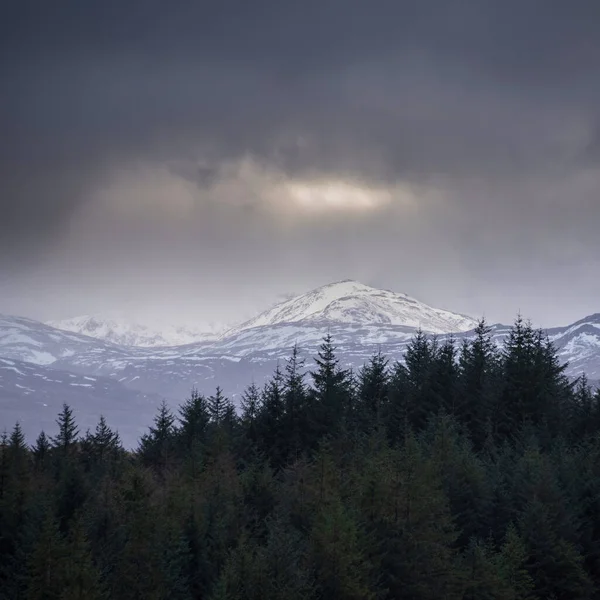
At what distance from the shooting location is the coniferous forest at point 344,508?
4997cm

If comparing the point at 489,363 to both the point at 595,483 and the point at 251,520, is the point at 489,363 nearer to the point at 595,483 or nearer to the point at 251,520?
the point at 595,483

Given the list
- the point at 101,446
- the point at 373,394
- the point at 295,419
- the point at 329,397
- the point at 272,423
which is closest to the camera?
the point at 295,419

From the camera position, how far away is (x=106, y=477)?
273 feet

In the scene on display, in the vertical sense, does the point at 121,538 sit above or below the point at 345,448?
below

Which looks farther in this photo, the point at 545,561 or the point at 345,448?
the point at 345,448

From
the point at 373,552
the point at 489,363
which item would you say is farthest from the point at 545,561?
the point at 489,363

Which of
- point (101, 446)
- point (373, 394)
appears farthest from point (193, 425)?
point (373, 394)

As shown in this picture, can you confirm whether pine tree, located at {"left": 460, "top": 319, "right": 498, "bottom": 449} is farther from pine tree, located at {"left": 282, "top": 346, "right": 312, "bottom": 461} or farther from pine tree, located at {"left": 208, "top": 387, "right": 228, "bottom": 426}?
pine tree, located at {"left": 208, "top": 387, "right": 228, "bottom": 426}

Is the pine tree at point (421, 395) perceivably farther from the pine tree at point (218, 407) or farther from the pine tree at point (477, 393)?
the pine tree at point (218, 407)

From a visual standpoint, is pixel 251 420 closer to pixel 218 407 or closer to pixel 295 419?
pixel 295 419

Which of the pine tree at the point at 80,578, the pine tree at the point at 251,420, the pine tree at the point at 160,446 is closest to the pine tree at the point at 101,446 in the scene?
the pine tree at the point at 160,446

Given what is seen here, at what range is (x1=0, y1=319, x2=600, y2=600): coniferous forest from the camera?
50.0 meters

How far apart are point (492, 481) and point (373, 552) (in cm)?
1873

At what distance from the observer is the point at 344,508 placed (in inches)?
2058
